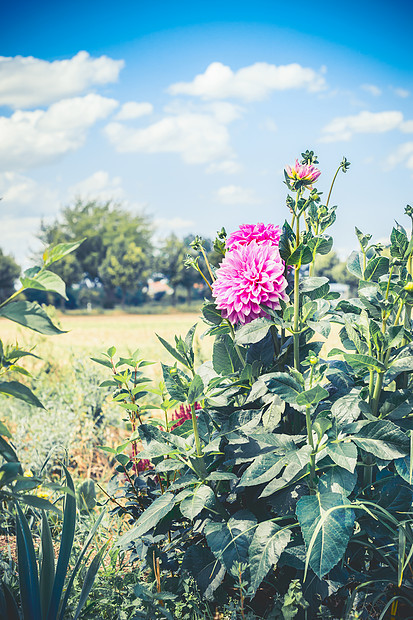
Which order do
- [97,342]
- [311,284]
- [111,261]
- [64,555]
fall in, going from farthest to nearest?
[111,261]
[97,342]
[311,284]
[64,555]

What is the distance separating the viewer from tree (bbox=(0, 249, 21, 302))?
4297cm

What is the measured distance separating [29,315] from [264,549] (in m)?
0.91

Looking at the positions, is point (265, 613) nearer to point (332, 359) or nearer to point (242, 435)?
point (242, 435)

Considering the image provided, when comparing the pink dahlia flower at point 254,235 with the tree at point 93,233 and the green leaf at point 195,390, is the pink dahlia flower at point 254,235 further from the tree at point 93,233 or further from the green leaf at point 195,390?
the tree at point 93,233

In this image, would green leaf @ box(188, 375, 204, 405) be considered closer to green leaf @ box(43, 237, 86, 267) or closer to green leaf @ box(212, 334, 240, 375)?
green leaf @ box(212, 334, 240, 375)

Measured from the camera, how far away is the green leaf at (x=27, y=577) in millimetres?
1470

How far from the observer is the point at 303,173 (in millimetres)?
1642

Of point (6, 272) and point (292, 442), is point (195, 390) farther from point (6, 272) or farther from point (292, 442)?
point (6, 272)

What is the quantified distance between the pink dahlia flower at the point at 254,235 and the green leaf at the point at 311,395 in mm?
610

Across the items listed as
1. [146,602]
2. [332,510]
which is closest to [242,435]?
[332,510]

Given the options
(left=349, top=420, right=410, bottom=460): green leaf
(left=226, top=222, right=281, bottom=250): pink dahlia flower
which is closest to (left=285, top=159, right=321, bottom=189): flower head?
(left=226, top=222, right=281, bottom=250): pink dahlia flower

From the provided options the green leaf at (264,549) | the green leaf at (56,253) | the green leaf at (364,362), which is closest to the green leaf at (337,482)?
the green leaf at (264,549)

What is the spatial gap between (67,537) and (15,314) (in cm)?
85

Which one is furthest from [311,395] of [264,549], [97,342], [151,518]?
[97,342]
